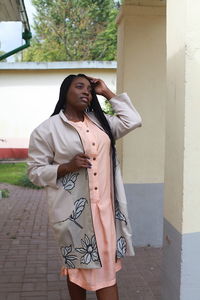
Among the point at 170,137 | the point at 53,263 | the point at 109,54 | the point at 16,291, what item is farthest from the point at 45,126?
the point at 109,54

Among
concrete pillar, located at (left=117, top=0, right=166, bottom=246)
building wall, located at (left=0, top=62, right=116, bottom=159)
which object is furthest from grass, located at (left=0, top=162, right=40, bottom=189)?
concrete pillar, located at (left=117, top=0, right=166, bottom=246)

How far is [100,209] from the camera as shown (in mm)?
2777

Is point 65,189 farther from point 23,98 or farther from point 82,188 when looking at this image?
point 23,98

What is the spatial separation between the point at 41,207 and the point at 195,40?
5965 millimetres

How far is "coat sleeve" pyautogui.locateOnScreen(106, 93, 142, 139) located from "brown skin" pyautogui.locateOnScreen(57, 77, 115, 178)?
139 mm

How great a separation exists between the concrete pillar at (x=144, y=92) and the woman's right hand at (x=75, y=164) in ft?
8.37

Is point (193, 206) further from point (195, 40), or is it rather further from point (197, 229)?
point (195, 40)

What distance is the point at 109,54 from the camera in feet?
92.4

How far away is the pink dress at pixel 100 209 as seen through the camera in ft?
9.10

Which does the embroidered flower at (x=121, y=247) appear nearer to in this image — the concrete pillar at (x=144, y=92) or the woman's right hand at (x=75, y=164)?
the woman's right hand at (x=75, y=164)

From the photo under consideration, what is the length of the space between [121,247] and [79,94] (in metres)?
1.02

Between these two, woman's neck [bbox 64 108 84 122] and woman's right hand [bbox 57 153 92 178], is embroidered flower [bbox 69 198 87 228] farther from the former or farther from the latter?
woman's neck [bbox 64 108 84 122]

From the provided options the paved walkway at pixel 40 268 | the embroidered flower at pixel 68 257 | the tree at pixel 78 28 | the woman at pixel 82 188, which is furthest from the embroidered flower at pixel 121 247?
the tree at pixel 78 28

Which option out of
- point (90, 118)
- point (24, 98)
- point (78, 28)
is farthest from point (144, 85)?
point (78, 28)
